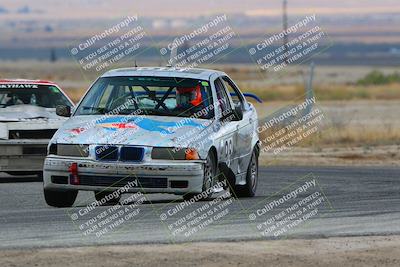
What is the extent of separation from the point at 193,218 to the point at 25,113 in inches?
234

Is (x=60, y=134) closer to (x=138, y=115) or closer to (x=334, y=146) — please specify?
(x=138, y=115)

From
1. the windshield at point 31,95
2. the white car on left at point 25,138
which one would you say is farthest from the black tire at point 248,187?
the windshield at point 31,95

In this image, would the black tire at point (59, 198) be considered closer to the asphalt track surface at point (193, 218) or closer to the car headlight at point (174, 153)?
the asphalt track surface at point (193, 218)

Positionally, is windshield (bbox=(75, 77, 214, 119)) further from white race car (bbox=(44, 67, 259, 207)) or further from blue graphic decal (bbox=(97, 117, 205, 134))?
blue graphic decal (bbox=(97, 117, 205, 134))

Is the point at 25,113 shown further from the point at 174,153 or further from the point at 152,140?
the point at 174,153

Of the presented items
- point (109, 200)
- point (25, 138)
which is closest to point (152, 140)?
point (109, 200)

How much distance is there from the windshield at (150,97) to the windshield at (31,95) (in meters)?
3.85

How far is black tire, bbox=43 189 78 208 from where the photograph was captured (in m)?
13.4

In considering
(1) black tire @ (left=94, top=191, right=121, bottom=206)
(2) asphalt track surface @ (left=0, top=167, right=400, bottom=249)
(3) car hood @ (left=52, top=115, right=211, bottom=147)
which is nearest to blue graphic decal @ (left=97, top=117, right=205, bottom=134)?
(3) car hood @ (left=52, top=115, right=211, bottom=147)

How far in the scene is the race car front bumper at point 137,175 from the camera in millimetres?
12773

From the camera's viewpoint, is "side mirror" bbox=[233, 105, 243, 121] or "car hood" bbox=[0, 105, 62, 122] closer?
"side mirror" bbox=[233, 105, 243, 121]

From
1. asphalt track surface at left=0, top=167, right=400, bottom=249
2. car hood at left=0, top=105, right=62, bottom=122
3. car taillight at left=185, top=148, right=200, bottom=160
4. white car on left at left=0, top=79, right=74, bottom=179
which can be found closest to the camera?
asphalt track surface at left=0, top=167, right=400, bottom=249

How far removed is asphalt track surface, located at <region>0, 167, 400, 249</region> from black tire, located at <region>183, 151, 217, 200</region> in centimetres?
15

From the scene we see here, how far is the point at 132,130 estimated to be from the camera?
1311 centimetres
